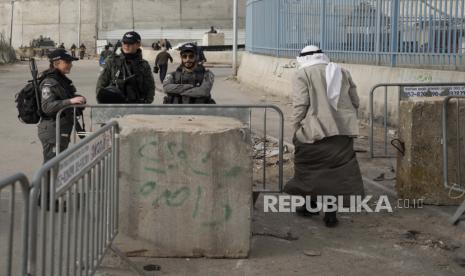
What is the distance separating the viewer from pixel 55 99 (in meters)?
6.05

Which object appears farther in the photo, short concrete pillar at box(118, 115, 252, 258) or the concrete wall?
the concrete wall

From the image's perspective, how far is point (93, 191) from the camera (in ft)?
12.7

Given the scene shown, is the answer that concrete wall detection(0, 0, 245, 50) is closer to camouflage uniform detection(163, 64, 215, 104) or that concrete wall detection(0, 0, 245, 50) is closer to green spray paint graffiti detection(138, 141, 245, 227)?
camouflage uniform detection(163, 64, 215, 104)

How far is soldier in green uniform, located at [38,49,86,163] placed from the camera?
6.02 metres

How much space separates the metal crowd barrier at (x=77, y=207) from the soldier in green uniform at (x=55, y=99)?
155 cm

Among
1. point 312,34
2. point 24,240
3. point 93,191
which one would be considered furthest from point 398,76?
point 24,240

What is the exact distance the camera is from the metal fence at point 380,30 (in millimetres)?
10203

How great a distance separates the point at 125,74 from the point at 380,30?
21.5 ft

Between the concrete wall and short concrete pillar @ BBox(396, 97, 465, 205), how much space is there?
56672 mm

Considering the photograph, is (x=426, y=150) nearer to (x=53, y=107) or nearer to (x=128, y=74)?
(x=128, y=74)

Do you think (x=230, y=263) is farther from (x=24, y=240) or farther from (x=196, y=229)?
(x=24, y=240)

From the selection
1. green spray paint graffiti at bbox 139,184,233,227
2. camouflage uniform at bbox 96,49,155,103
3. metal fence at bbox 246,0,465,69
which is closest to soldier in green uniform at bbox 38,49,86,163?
camouflage uniform at bbox 96,49,155,103

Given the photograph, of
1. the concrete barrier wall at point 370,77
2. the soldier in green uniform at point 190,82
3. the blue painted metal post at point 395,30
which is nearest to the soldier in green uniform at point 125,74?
the soldier in green uniform at point 190,82

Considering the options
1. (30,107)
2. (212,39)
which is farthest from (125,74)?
(212,39)
